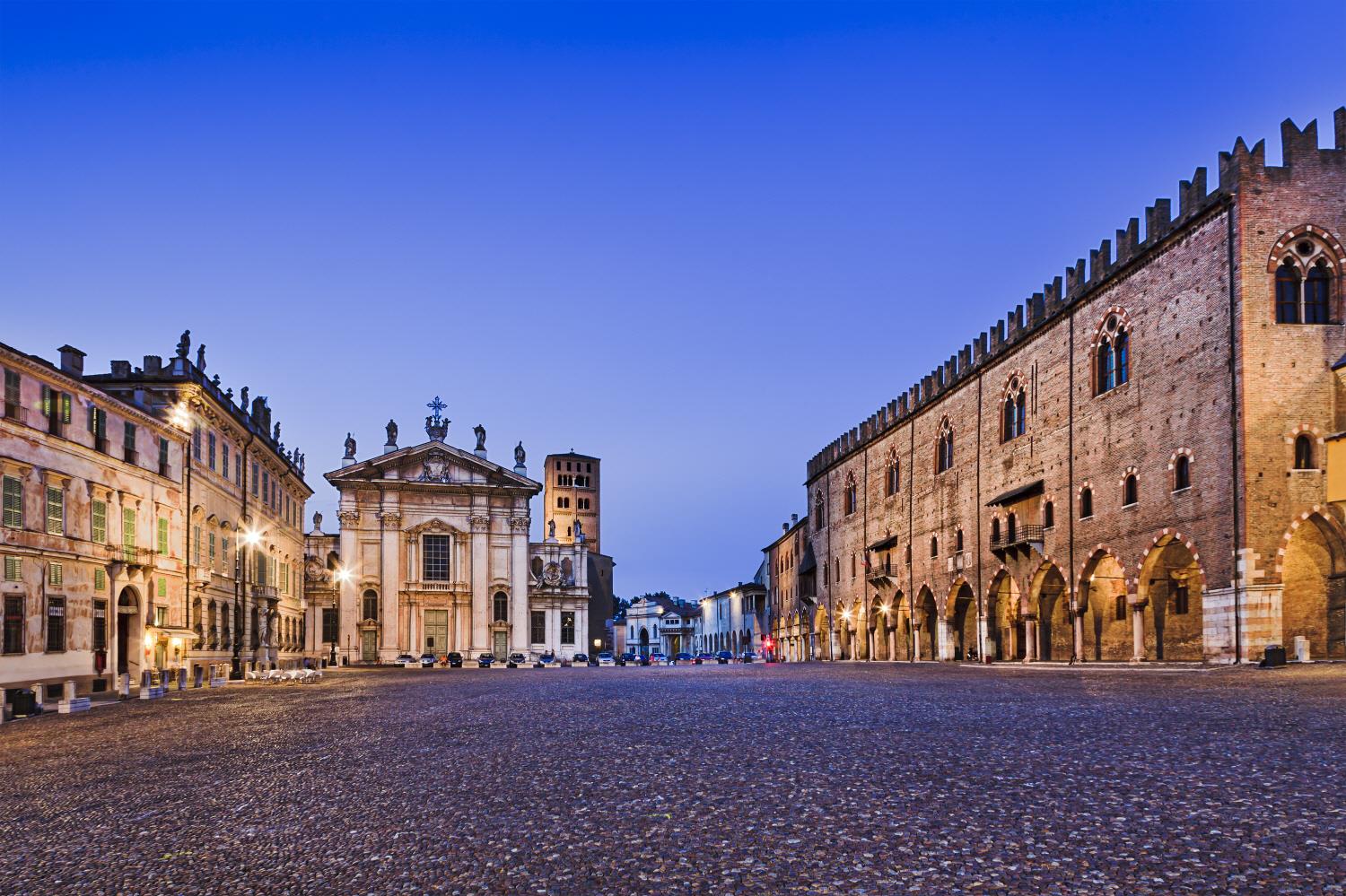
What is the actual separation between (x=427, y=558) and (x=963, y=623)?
126ft

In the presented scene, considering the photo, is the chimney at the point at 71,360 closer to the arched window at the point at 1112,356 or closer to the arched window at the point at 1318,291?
the arched window at the point at 1112,356

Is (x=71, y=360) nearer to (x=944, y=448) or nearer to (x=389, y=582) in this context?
(x=944, y=448)

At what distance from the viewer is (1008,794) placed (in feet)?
25.8

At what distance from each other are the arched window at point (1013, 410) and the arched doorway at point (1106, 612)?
731 centimetres

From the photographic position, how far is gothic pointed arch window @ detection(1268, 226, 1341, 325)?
2966cm

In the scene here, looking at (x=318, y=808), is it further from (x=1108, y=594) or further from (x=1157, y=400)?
(x=1108, y=594)

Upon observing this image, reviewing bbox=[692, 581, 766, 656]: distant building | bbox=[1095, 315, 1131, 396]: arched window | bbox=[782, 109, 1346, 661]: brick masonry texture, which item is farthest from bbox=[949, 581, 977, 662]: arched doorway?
bbox=[692, 581, 766, 656]: distant building

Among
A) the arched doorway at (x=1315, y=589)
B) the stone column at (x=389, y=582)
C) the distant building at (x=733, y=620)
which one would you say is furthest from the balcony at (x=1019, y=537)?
the distant building at (x=733, y=620)

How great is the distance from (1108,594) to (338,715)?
96.8 ft

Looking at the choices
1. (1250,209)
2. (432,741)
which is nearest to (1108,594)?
(1250,209)

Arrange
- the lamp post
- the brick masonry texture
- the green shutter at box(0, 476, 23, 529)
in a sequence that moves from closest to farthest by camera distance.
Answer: the green shutter at box(0, 476, 23, 529) < the brick masonry texture < the lamp post

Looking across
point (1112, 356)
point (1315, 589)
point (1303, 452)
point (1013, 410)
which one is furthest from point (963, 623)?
point (1303, 452)

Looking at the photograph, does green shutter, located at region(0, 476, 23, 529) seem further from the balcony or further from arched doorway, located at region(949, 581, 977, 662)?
arched doorway, located at region(949, 581, 977, 662)

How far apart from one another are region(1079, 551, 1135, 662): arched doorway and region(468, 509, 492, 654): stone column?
44.7m
